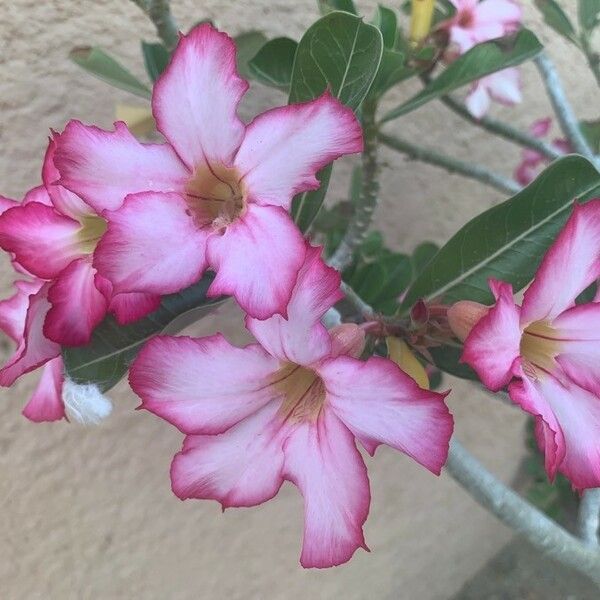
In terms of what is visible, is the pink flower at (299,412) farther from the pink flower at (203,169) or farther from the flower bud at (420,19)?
the flower bud at (420,19)

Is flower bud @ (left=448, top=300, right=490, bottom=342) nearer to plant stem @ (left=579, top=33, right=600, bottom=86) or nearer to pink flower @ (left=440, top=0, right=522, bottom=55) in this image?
pink flower @ (left=440, top=0, right=522, bottom=55)

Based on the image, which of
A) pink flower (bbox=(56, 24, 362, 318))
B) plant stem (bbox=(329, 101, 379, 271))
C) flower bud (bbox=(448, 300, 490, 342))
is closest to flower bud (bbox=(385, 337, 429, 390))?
flower bud (bbox=(448, 300, 490, 342))

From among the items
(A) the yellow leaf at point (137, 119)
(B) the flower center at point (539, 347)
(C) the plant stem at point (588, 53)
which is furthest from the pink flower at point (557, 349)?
(C) the plant stem at point (588, 53)

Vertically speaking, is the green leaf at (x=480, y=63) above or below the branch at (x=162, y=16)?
below

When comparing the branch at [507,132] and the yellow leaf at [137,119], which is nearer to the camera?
the yellow leaf at [137,119]

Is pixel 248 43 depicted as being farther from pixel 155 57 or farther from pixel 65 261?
pixel 65 261

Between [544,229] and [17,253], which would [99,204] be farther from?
[544,229]

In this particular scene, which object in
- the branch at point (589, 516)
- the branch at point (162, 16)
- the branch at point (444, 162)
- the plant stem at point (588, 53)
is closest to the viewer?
the branch at point (162, 16)
